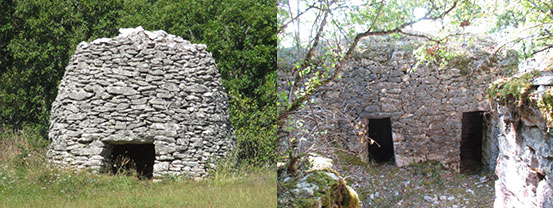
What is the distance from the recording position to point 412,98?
6176 mm

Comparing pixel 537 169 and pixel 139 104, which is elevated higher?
pixel 139 104

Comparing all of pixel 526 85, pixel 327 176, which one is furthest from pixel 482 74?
pixel 327 176

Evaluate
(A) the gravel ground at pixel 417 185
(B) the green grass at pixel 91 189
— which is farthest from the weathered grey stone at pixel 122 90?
(A) the gravel ground at pixel 417 185

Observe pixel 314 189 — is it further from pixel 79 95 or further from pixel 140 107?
pixel 79 95

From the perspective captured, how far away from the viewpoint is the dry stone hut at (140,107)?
4688 mm

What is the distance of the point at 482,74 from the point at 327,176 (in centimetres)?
560

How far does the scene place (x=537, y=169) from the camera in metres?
3.02

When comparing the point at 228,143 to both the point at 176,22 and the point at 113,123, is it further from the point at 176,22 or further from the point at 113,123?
the point at 176,22

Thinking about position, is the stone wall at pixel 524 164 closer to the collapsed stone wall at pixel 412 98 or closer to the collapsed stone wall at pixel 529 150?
the collapsed stone wall at pixel 529 150

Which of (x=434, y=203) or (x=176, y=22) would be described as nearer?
(x=434, y=203)

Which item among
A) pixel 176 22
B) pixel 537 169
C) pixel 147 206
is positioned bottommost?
pixel 147 206

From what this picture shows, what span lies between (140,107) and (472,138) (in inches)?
212

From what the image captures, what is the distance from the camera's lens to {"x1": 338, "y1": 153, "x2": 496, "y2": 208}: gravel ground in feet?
17.1

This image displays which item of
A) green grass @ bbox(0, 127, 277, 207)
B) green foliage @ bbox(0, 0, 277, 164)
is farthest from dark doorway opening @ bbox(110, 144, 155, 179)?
green grass @ bbox(0, 127, 277, 207)
